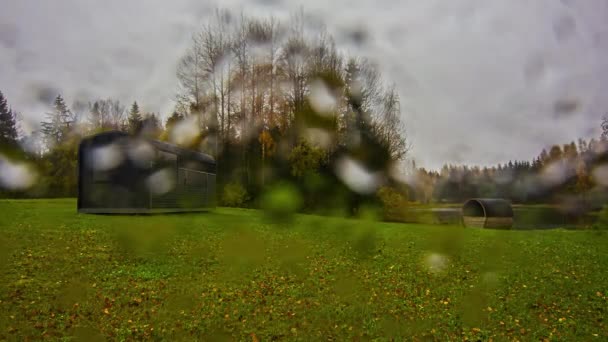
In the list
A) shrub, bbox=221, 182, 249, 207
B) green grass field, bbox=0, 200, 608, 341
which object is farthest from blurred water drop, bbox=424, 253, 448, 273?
shrub, bbox=221, 182, 249, 207

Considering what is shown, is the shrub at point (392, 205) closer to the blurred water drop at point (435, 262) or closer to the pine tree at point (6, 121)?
the blurred water drop at point (435, 262)

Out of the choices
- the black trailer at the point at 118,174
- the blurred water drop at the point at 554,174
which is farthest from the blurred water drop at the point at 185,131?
the blurred water drop at the point at 554,174

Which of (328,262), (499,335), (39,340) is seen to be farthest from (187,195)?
(499,335)

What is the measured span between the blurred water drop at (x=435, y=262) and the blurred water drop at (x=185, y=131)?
29.2m

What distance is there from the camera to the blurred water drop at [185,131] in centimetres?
3734

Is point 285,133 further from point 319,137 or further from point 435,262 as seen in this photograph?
point 435,262

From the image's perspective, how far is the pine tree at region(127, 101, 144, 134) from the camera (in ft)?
157

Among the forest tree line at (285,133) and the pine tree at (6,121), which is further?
the pine tree at (6,121)

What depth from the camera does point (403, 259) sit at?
11.7 m

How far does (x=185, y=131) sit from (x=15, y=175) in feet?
47.5

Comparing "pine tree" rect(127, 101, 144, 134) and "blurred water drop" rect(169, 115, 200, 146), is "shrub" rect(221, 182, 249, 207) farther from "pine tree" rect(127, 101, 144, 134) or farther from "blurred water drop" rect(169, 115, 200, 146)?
"pine tree" rect(127, 101, 144, 134)

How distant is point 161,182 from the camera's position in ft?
66.1

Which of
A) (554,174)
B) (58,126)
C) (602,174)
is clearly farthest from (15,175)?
(554,174)

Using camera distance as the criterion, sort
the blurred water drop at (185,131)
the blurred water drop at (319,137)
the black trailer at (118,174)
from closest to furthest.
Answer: the black trailer at (118,174) → the blurred water drop at (319,137) → the blurred water drop at (185,131)
